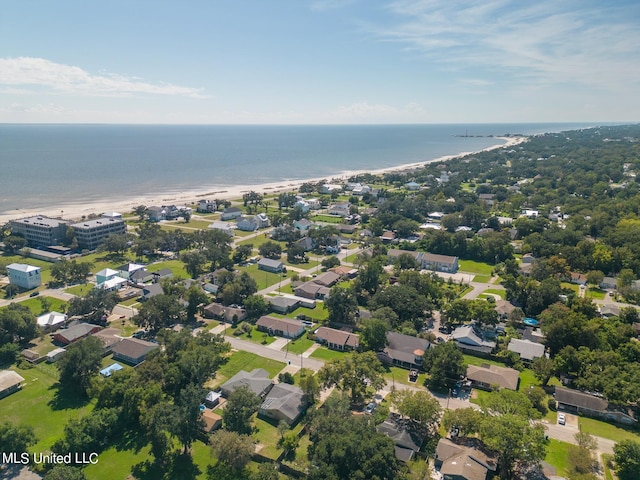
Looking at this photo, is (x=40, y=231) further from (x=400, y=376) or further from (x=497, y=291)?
(x=497, y=291)

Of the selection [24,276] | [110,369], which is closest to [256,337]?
[110,369]

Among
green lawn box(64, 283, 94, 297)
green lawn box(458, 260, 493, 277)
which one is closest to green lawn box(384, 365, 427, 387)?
green lawn box(458, 260, 493, 277)

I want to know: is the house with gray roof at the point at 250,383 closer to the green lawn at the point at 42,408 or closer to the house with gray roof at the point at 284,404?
the house with gray roof at the point at 284,404

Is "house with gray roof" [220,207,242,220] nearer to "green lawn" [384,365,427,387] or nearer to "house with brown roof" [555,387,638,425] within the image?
"green lawn" [384,365,427,387]

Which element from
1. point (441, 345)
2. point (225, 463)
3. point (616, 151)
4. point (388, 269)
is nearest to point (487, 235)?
point (388, 269)

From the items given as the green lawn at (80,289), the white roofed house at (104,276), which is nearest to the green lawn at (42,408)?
the green lawn at (80,289)

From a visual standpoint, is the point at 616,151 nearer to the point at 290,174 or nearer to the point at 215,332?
the point at 290,174
